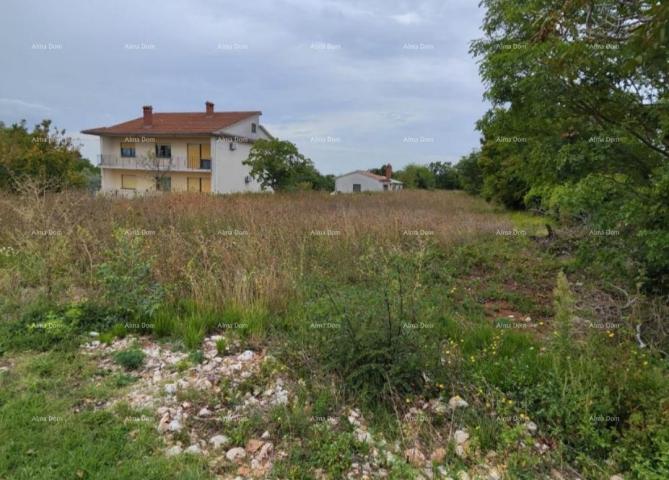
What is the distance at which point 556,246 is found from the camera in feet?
27.9

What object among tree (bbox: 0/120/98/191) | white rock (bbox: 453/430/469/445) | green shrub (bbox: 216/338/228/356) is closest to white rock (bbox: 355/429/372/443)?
white rock (bbox: 453/430/469/445)

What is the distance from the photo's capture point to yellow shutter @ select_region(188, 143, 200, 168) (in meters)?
29.7

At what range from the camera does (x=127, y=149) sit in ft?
104

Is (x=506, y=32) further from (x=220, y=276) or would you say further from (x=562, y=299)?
(x=220, y=276)

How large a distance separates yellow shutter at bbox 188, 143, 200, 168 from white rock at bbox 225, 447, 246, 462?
29.9m

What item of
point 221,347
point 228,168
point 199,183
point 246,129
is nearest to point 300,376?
point 221,347

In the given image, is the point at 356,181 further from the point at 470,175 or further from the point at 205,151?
the point at 205,151

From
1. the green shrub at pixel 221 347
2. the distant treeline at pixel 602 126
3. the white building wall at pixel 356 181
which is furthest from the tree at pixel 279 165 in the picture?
the white building wall at pixel 356 181

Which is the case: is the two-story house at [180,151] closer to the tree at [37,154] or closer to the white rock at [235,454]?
the tree at [37,154]

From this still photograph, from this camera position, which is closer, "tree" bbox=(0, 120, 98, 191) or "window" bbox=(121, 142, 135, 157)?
"tree" bbox=(0, 120, 98, 191)

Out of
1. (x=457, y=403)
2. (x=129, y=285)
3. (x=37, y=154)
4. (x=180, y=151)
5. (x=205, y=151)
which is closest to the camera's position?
(x=457, y=403)

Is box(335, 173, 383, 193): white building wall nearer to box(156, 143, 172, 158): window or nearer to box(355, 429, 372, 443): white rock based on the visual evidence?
box(156, 143, 172, 158): window

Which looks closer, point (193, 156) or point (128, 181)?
point (193, 156)

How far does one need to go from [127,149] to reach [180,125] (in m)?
5.40
